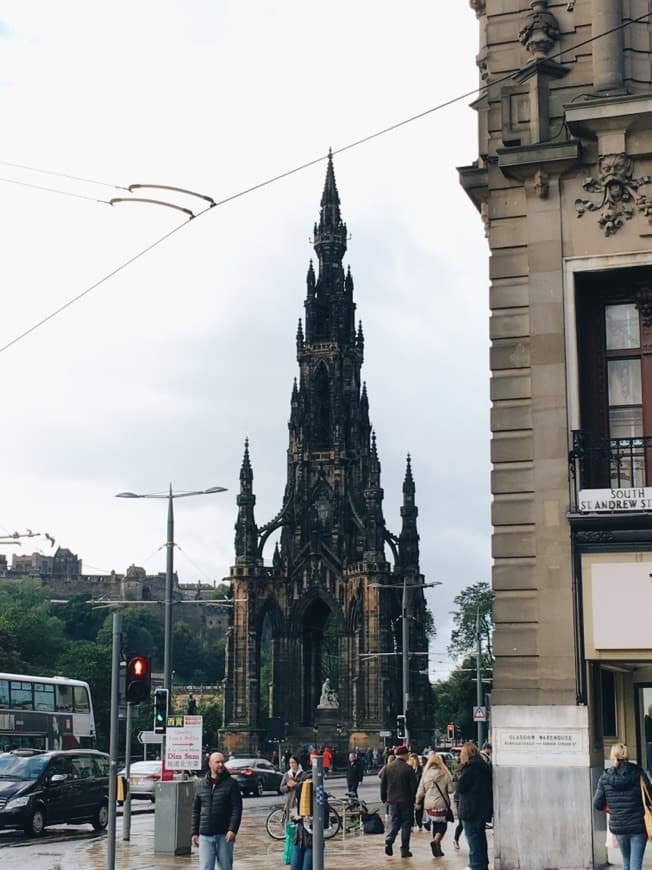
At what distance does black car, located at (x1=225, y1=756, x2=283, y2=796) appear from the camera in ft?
177

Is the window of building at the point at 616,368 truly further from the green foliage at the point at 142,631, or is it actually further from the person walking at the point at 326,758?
the green foliage at the point at 142,631

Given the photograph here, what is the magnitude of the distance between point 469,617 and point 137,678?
403 feet

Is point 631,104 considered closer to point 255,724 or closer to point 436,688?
point 255,724

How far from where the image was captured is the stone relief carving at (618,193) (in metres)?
18.9

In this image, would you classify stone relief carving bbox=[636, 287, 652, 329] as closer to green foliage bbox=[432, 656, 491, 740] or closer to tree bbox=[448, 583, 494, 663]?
green foliage bbox=[432, 656, 491, 740]

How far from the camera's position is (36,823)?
30016 millimetres

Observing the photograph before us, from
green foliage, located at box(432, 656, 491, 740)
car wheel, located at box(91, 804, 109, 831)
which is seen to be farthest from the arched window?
car wheel, located at box(91, 804, 109, 831)

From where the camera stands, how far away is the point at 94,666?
126688 millimetres

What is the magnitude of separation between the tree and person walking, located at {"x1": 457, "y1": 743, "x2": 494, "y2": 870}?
115554mm

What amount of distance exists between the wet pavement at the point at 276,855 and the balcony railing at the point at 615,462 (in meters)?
6.13

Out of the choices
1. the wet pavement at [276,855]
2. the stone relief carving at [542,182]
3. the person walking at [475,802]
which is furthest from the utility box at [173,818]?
the stone relief carving at [542,182]

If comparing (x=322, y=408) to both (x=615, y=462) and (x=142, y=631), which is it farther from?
(x=615, y=462)

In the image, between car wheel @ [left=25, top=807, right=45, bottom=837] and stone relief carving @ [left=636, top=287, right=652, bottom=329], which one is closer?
stone relief carving @ [left=636, top=287, right=652, bottom=329]

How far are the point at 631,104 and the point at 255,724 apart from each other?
90.3 m
